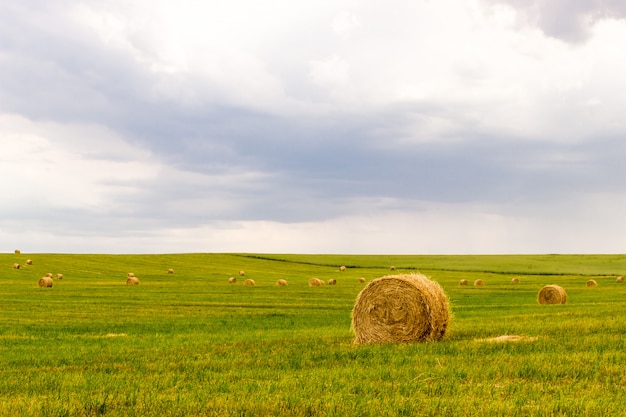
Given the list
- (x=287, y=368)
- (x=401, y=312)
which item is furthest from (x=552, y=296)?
(x=287, y=368)

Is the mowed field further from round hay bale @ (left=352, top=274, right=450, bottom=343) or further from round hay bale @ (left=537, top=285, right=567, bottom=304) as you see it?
round hay bale @ (left=537, top=285, right=567, bottom=304)

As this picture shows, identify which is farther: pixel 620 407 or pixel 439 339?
pixel 439 339

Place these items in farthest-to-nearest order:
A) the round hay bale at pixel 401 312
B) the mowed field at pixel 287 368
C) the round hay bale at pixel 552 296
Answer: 1. the round hay bale at pixel 552 296
2. the round hay bale at pixel 401 312
3. the mowed field at pixel 287 368

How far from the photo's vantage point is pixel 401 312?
19453 millimetres

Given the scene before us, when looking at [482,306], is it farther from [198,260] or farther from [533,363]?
[198,260]

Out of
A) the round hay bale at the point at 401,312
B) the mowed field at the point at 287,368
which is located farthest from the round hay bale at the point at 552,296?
the round hay bale at the point at 401,312

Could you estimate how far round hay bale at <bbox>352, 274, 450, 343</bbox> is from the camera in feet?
63.0

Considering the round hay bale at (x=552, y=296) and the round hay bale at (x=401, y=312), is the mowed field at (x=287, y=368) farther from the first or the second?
the round hay bale at (x=552, y=296)

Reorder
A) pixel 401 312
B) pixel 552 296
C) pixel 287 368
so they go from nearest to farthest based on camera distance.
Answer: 1. pixel 287 368
2. pixel 401 312
3. pixel 552 296

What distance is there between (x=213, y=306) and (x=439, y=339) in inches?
862

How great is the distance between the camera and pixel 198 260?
111250mm

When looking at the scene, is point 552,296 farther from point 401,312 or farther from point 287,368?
point 287,368

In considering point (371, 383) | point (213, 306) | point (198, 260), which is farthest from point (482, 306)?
point (198, 260)

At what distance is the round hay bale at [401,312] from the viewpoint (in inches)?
756
